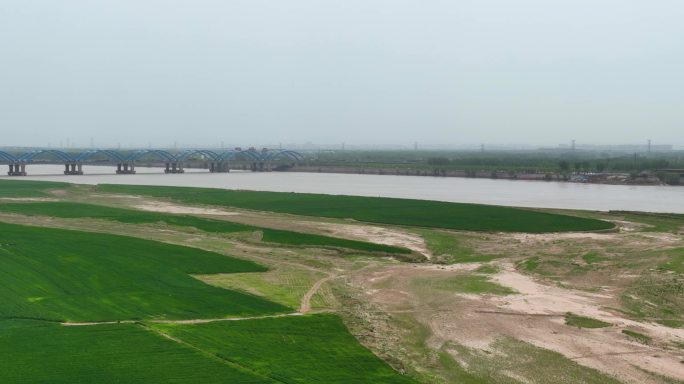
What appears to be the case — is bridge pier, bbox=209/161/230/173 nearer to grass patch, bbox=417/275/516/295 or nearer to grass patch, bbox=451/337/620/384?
grass patch, bbox=417/275/516/295

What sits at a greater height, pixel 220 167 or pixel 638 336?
pixel 220 167

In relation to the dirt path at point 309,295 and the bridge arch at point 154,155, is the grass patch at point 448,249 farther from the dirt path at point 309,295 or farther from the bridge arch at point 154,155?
the bridge arch at point 154,155

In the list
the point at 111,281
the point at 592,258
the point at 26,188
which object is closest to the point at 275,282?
the point at 111,281

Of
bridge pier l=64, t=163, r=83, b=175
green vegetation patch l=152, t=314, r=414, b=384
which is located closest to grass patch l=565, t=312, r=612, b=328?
green vegetation patch l=152, t=314, r=414, b=384

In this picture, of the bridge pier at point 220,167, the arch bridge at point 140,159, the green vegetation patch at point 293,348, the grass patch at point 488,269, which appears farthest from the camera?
the bridge pier at point 220,167

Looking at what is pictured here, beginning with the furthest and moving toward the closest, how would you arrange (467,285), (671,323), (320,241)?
(320,241), (467,285), (671,323)

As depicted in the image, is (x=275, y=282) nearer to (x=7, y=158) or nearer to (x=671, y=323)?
(x=671, y=323)

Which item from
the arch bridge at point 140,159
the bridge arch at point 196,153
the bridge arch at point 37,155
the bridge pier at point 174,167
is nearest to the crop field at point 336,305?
the bridge arch at point 37,155
